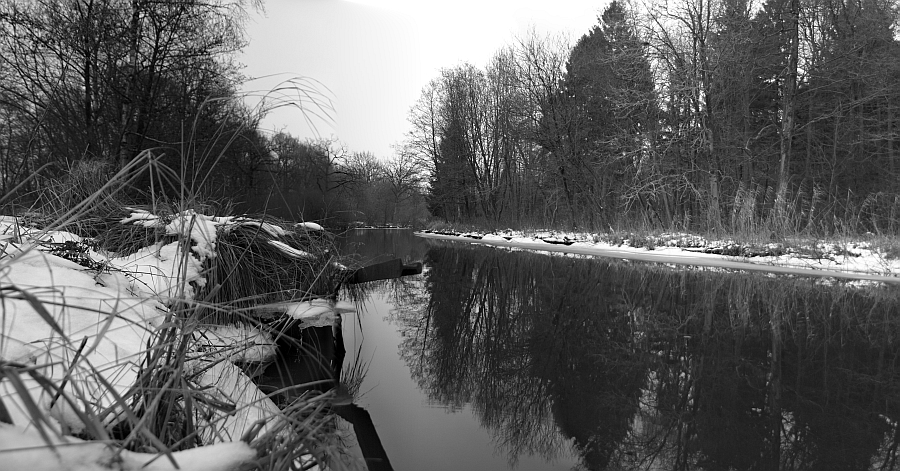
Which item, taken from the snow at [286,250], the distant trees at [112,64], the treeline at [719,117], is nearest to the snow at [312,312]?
the snow at [286,250]

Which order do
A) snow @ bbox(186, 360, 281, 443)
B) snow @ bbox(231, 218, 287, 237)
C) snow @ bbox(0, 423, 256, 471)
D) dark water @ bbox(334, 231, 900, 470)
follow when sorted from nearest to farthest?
snow @ bbox(0, 423, 256, 471) < snow @ bbox(186, 360, 281, 443) < dark water @ bbox(334, 231, 900, 470) < snow @ bbox(231, 218, 287, 237)

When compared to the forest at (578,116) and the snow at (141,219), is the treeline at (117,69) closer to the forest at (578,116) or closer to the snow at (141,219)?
the forest at (578,116)

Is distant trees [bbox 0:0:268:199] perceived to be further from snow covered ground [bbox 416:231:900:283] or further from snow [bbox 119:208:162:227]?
snow covered ground [bbox 416:231:900:283]

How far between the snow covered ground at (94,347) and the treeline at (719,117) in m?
10.9

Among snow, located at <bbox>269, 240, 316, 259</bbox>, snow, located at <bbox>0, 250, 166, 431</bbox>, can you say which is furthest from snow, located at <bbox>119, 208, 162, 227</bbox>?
snow, located at <bbox>0, 250, 166, 431</bbox>

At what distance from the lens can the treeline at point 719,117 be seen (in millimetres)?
14250

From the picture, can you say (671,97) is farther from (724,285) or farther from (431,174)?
(431,174)

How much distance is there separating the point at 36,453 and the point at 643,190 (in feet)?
55.7

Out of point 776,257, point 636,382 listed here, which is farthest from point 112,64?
point 776,257

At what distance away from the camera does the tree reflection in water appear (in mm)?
1908

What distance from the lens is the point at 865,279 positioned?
262 inches

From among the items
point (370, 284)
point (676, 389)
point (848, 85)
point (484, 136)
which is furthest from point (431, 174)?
point (676, 389)

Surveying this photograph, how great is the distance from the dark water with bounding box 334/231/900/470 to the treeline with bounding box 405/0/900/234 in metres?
6.86

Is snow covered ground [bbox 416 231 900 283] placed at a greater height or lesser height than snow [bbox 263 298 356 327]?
greater
